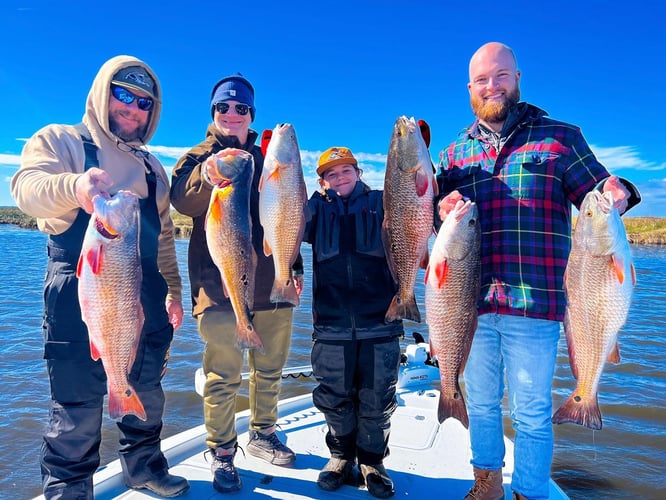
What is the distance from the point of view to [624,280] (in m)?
2.76

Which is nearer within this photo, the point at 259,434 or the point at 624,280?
the point at 624,280

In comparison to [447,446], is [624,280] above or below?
above

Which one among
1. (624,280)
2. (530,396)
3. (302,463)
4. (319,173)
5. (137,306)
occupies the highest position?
(319,173)

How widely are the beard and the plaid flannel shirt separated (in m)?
0.10

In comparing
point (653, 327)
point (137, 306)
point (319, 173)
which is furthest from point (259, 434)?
point (653, 327)

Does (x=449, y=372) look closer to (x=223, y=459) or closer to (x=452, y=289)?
(x=452, y=289)

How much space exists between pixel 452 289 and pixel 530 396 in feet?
2.99

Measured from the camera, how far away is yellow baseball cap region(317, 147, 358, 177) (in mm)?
3729

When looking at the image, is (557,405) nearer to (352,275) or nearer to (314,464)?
(314,464)

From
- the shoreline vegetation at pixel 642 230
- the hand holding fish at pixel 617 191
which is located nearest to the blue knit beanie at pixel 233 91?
the hand holding fish at pixel 617 191

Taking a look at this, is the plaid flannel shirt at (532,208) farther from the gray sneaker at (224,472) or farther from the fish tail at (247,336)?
the gray sneaker at (224,472)

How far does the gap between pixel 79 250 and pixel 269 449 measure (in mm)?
2446

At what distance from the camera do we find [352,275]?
11.9 feet

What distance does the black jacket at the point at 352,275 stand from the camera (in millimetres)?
3590
